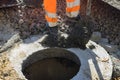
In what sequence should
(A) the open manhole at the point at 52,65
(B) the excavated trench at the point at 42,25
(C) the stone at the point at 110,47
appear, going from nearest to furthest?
(A) the open manhole at the point at 52,65 < (B) the excavated trench at the point at 42,25 < (C) the stone at the point at 110,47

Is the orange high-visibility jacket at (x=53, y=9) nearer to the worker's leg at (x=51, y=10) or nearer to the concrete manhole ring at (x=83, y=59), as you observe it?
→ the worker's leg at (x=51, y=10)

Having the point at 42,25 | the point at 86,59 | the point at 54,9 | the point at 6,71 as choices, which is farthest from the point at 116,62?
the point at 6,71

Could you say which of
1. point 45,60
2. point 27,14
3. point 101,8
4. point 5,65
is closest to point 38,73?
point 45,60

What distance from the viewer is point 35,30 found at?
20.4 feet

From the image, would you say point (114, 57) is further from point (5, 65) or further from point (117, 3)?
point (5, 65)

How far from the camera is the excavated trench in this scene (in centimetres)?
592

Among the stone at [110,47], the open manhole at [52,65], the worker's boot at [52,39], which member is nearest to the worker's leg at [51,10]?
the worker's boot at [52,39]

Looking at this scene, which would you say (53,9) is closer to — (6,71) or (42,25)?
(42,25)

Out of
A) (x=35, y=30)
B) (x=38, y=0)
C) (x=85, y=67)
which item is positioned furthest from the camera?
(x=38, y=0)

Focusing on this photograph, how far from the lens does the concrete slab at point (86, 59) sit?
515 cm

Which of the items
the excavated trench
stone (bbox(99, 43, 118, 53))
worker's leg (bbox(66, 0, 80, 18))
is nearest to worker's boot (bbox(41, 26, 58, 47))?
the excavated trench

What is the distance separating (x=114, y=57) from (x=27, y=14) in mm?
2198

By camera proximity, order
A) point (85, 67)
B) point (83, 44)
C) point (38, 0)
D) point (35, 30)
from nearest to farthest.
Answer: point (85, 67) → point (83, 44) → point (35, 30) → point (38, 0)

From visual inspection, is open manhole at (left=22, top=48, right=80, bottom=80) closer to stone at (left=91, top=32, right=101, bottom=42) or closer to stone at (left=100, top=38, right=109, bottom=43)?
stone at (left=91, top=32, right=101, bottom=42)
